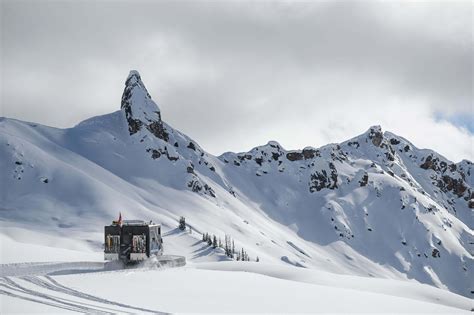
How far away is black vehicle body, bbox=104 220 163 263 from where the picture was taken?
3325 centimetres

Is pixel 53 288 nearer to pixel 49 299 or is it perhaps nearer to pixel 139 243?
pixel 49 299

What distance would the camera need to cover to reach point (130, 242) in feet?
111

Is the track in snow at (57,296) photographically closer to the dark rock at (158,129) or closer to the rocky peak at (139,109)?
the rocky peak at (139,109)

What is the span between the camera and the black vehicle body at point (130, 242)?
3325 cm

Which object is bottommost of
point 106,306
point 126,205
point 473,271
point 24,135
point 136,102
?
point 473,271

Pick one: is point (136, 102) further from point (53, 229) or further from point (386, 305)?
point (386, 305)

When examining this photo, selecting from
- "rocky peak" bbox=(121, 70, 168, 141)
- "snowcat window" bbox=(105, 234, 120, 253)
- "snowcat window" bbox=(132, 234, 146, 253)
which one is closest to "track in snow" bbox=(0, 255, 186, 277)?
"snowcat window" bbox=(132, 234, 146, 253)

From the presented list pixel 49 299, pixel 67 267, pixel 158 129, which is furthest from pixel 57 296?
pixel 158 129

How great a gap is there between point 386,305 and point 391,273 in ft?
557

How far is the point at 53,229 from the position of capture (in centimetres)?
9869

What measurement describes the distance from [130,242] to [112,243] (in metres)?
1.38

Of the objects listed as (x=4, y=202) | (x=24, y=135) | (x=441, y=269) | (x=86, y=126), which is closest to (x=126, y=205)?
(x=4, y=202)

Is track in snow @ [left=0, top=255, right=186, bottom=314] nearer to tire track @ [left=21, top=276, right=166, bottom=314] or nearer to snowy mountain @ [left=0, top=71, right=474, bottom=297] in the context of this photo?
tire track @ [left=21, top=276, right=166, bottom=314]

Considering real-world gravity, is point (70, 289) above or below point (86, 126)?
below
